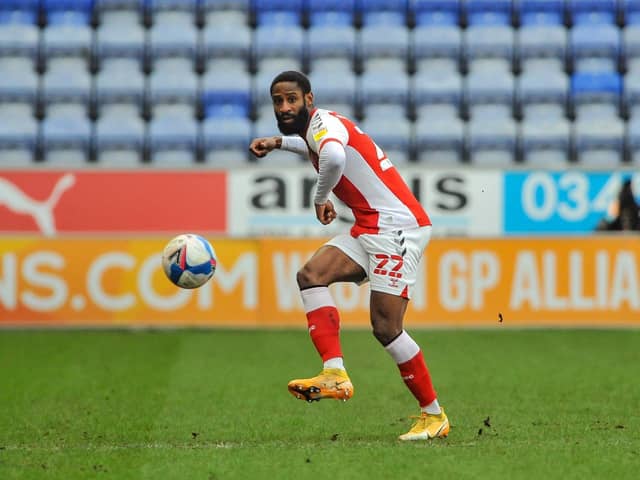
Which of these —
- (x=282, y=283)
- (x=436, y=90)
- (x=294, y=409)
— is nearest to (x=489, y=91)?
(x=436, y=90)

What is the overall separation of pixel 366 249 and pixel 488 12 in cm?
1245

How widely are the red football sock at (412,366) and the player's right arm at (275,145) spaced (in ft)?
4.27

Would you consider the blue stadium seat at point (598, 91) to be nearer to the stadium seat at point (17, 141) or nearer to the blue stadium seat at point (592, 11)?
the blue stadium seat at point (592, 11)

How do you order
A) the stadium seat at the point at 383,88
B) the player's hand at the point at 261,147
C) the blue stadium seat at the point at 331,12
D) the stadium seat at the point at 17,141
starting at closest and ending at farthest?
the player's hand at the point at 261,147
the stadium seat at the point at 17,141
the stadium seat at the point at 383,88
the blue stadium seat at the point at 331,12

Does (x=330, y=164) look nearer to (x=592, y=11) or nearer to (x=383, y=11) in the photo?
(x=383, y=11)

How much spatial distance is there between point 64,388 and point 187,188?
6.10 metres

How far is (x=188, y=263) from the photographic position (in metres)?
7.16

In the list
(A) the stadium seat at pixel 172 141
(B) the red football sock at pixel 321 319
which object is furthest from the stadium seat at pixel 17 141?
(B) the red football sock at pixel 321 319

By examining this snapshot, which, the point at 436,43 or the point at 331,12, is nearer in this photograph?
the point at 436,43

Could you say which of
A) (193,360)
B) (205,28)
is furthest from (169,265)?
(205,28)

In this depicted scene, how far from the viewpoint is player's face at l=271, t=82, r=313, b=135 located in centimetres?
648

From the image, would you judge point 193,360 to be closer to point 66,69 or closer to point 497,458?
point 497,458

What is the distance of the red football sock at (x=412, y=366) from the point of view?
652 centimetres

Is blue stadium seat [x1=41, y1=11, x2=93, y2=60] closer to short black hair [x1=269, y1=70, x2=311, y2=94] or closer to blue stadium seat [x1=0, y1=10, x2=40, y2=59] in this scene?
blue stadium seat [x1=0, y1=10, x2=40, y2=59]
